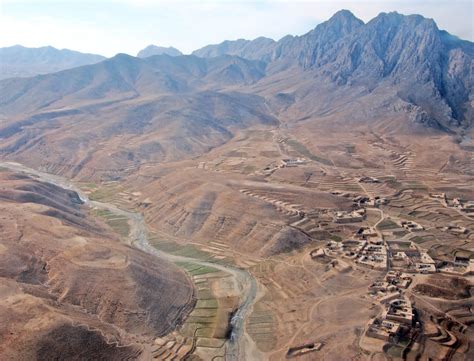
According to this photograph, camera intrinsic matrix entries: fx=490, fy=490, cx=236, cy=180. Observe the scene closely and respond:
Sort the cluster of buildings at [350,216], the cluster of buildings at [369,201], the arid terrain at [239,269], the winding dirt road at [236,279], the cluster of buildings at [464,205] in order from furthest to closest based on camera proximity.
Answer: the cluster of buildings at [369,201] < the cluster of buildings at [464,205] < the cluster of buildings at [350,216] < the winding dirt road at [236,279] < the arid terrain at [239,269]

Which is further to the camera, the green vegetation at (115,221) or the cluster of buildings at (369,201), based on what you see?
the cluster of buildings at (369,201)

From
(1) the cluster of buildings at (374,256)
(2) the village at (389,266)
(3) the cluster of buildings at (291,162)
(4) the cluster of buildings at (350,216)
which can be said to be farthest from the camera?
(3) the cluster of buildings at (291,162)

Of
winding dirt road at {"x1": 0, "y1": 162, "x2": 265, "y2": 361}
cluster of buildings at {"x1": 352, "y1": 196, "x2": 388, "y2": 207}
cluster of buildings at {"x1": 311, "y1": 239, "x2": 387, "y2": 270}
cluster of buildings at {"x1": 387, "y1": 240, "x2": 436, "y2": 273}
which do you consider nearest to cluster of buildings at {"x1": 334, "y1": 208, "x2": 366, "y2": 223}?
cluster of buildings at {"x1": 352, "y1": 196, "x2": 388, "y2": 207}

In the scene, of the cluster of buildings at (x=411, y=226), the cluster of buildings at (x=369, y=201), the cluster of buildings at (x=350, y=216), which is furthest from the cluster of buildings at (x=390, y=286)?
the cluster of buildings at (x=369, y=201)

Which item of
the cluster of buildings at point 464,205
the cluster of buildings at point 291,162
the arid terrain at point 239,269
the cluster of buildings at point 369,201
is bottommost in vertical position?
the arid terrain at point 239,269

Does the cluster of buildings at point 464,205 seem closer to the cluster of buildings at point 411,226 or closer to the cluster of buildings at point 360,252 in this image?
Result: the cluster of buildings at point 411,226

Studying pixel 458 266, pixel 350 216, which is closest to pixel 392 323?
pixel 458 266

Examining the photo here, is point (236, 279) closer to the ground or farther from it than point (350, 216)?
closer to the ground

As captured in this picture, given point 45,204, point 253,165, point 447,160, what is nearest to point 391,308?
point 45,204

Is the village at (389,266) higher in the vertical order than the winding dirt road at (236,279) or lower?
higher

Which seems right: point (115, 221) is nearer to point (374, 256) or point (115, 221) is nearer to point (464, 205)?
point (374, 256)

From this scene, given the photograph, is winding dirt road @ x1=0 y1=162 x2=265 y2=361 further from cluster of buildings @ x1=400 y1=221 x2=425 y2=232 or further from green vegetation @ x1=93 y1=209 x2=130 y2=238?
cluster of buildings @ x1=400 y1=221 x2=425 y2=232
